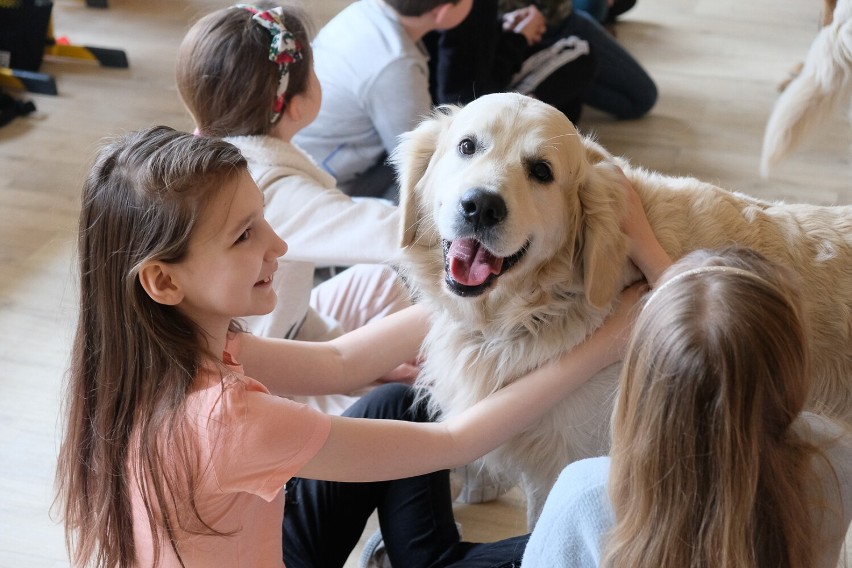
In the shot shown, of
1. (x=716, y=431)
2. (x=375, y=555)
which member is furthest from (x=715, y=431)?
(x=375, y=555)

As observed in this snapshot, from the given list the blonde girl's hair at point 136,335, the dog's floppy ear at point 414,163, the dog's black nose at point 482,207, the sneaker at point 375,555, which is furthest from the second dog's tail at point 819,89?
the blonde girl's hair at point 136,335

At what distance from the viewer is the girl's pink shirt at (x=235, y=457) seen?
41.6 inches

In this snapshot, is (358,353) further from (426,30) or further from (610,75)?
(610,75)

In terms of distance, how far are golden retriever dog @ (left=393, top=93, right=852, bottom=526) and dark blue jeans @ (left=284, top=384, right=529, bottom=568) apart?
0.17m

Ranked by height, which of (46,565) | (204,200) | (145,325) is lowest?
(46,565)

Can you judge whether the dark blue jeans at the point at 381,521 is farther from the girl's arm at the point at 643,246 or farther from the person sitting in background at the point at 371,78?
the person sitting in background at the point at 371,78

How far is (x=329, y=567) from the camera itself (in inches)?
56.9

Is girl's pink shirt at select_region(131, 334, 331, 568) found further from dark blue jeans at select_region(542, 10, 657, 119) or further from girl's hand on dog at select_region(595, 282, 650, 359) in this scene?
dark blue jeans at select_region(542, 10, 657, 119)

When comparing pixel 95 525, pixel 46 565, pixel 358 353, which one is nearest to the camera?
pixel 95 525

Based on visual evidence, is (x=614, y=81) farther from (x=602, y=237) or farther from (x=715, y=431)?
(x=715, y=431)

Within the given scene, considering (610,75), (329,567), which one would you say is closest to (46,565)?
(329,567)

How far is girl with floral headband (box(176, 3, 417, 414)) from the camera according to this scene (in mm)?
1673

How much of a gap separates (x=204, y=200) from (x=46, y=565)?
96cm

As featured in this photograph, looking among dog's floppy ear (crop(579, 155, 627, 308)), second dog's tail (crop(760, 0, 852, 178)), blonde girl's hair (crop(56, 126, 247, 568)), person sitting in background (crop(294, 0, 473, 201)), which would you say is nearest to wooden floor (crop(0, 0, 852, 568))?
blonde girl's hair (crop(56, 126, 247, 568))
